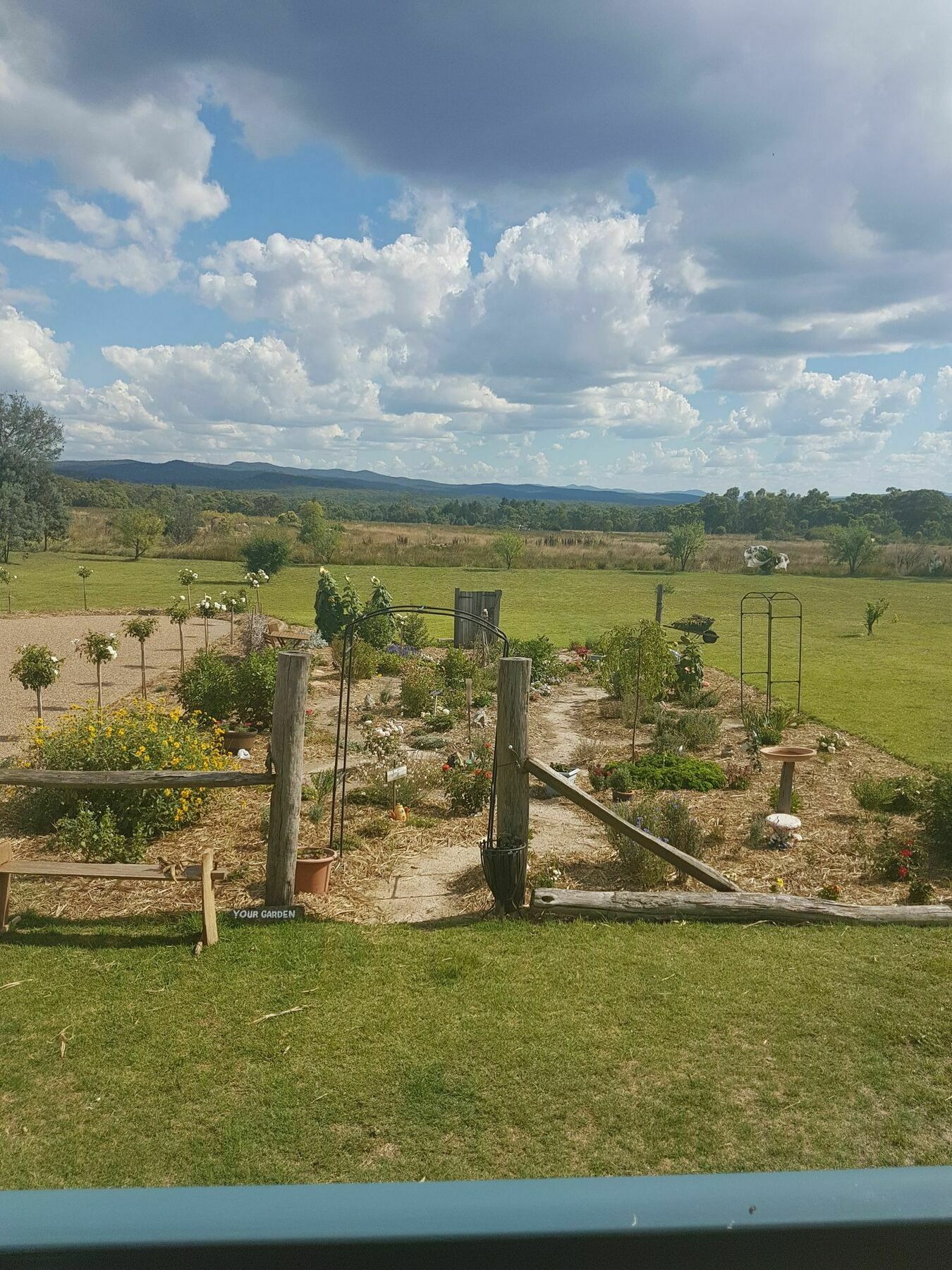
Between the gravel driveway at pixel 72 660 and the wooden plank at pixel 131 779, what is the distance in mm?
4325

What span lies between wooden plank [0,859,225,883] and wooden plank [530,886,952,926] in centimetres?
256

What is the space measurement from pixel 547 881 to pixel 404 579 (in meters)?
28.6

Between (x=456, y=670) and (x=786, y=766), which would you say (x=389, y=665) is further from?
(x=786, y=766)

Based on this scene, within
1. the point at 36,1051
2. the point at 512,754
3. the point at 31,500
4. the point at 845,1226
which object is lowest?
the point at 36,1051

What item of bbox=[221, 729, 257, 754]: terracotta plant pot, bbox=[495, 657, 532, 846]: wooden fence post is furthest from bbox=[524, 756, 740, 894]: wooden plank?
bbox=[221, 729, 257, 754]: terracotta plant pot

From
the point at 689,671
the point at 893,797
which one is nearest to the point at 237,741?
the point at 689,671

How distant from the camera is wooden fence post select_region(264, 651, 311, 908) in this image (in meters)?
6.76

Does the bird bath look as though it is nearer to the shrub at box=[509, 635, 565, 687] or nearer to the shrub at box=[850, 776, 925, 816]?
the shrub at box=[850, 776, 925, 816]

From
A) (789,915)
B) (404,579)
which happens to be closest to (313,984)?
(789,915)

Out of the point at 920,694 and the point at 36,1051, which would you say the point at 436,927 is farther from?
the point at 920,694

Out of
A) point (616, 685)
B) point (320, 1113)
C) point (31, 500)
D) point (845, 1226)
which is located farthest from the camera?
point (31, 500)

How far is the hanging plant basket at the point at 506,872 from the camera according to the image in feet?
22.2

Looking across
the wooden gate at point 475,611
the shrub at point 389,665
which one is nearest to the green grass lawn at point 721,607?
the wooden gate at point 475,611

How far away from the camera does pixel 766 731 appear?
1209cm
